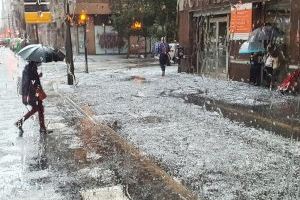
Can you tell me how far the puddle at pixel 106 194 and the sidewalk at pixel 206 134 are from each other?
99cm

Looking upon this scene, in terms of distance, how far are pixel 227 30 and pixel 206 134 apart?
1044 centimetres

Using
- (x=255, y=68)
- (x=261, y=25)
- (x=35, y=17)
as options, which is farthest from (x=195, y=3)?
(x=35, y=17)

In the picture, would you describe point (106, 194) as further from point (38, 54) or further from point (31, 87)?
point (38, 54)

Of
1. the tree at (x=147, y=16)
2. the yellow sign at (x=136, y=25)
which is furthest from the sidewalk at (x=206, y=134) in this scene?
the yellow sign at (x=136, y=25)

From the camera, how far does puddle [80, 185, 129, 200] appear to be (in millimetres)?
5792

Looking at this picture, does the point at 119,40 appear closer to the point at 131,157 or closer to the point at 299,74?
the point at 299,74

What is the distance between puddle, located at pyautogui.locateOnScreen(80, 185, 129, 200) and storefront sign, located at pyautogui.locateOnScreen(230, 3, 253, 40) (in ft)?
40.1

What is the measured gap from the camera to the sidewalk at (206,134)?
6270mm

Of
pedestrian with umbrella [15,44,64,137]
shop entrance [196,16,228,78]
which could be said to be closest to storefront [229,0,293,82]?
shop entrance [196,16,228,78]

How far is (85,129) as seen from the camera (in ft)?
33.3

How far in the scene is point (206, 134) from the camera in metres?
9.16

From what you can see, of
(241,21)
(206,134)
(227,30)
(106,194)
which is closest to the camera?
(106,194)

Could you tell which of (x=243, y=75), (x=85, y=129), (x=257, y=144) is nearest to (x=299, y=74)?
(x=243, y=75)

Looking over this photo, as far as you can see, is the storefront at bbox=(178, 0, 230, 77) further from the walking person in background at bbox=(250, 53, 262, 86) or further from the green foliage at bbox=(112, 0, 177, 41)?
the green foliage at bbox=(112, 0, 177, 41)
